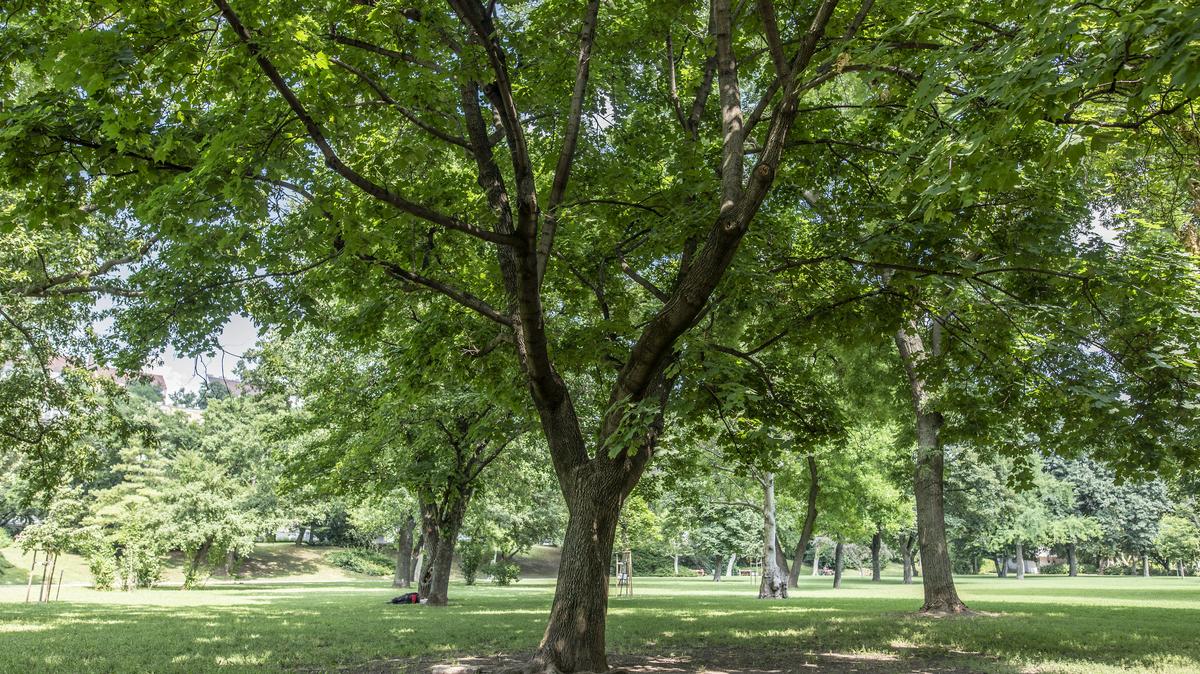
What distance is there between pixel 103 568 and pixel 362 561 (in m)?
26.5

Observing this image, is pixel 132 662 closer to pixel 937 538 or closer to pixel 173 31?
pixel 173 31

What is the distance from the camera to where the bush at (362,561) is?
53.7 meters

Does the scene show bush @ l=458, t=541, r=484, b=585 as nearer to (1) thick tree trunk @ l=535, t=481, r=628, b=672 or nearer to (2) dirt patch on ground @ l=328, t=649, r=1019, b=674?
(2) dirt patch on ground @ l=328, t=649, r=1019, b=674

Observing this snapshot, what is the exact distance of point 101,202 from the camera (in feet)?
22.3

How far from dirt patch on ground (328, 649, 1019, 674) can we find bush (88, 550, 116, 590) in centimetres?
2597

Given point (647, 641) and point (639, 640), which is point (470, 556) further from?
point (647, 641)

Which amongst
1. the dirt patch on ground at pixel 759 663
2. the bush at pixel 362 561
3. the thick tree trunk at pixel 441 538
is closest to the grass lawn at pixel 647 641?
the dirt patch on ground at pixel 759 663

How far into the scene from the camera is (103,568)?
2894 cm

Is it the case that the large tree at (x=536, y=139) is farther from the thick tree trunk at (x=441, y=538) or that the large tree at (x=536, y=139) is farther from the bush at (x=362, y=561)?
the bush at (x=362, y=561)

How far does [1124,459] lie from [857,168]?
5.48m

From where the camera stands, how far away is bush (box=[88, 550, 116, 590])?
2859 centimetres

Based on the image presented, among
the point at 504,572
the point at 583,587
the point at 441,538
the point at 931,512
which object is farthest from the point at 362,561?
the point at 583,587

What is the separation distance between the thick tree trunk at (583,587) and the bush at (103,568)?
28323mm

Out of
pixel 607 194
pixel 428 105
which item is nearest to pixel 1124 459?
pixel 607 194
